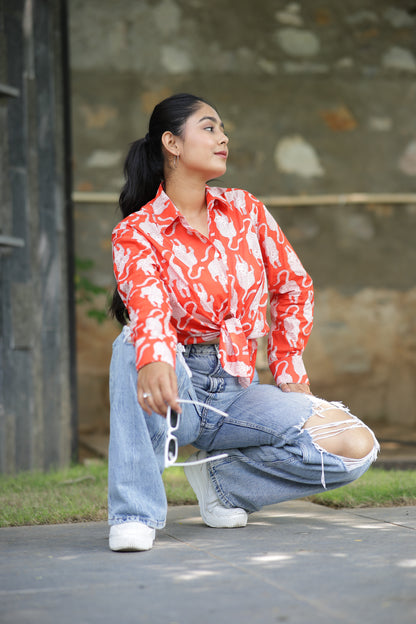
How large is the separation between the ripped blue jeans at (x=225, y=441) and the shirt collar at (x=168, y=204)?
37 centimetres

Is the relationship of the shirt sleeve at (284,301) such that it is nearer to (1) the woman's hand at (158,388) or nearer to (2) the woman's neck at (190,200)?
(2) the woman's neck at (190,200)

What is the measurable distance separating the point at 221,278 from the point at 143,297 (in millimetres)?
303

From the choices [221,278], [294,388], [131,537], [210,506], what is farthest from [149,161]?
[131,537]

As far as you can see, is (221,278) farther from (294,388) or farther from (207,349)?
(294,388)

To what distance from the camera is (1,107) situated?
12.7 ft

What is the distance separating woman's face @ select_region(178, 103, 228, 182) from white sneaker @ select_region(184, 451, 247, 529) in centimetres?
84

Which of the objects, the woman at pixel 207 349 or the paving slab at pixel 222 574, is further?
the woman at pixel 207 349

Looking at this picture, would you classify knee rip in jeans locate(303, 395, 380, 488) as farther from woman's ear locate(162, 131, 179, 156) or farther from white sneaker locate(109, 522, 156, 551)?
woman's ear locate(162, 131, 179, 156)

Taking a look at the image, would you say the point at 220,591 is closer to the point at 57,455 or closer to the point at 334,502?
the point at 334,502

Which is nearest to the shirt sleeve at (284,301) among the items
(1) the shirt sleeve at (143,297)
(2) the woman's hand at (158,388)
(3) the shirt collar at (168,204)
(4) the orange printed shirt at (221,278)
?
(4) the orange printed shirt at (221,278)

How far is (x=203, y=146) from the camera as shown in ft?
8.42

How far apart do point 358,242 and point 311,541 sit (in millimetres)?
4250

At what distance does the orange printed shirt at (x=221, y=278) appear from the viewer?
2.35 metres

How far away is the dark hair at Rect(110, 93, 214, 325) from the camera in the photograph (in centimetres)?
264
